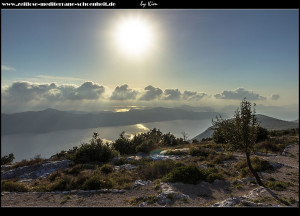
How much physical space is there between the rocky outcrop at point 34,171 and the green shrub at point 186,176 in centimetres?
1347

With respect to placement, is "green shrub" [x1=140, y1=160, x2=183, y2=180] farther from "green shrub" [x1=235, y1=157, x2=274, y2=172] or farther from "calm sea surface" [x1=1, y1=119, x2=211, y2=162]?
"green shrub" [x1=235, y1=157, x2=274, y2=172]

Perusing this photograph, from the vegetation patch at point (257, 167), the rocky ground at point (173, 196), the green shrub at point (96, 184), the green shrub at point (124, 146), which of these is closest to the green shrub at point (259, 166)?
the vegetation patch at point (257, 167)

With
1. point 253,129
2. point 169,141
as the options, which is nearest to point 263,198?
point 253,129

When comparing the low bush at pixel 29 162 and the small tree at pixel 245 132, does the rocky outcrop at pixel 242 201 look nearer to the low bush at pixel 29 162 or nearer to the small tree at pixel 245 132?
the small tree at pixel 245 132

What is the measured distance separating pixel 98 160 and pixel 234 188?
15.7 m

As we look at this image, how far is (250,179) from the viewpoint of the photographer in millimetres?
14484

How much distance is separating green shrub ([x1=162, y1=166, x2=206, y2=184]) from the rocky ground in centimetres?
50

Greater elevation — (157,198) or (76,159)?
(157,198)

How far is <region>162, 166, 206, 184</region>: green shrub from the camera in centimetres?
1365

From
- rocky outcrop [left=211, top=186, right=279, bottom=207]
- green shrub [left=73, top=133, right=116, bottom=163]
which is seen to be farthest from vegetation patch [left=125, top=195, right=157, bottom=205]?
green shrub [left=73, top=133, right=116, bottom=163]

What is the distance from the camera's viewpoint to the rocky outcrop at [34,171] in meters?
19.2

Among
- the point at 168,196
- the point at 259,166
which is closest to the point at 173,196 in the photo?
the point at 168,196
